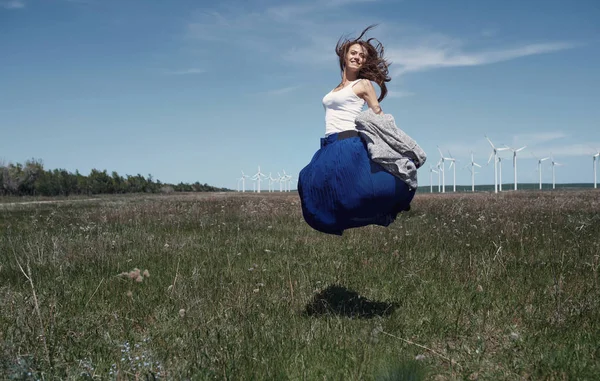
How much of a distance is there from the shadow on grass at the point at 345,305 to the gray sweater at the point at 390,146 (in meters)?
1.43

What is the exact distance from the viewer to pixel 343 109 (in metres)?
4.51

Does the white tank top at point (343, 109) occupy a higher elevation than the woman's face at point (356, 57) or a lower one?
lower

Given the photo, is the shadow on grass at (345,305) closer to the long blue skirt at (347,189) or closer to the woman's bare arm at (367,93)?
the long blue skirt at (347,189)

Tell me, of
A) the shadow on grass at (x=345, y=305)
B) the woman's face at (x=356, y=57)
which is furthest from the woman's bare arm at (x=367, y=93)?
the shadow on grass at (x=345, y=305)

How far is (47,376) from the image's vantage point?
3.13 m

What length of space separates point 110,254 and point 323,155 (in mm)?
4906

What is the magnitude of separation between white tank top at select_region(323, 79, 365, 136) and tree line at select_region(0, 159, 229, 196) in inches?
2862

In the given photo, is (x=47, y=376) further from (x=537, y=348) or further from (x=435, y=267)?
(x=435, y=267)

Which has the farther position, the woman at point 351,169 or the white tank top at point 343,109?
the white tank top at point 343,109

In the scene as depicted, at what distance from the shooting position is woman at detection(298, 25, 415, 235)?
13.6 feet

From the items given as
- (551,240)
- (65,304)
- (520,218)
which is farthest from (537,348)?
(520,218)

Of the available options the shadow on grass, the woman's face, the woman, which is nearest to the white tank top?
the woman

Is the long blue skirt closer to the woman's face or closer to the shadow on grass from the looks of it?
the woman's face

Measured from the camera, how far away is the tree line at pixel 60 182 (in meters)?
68.9
